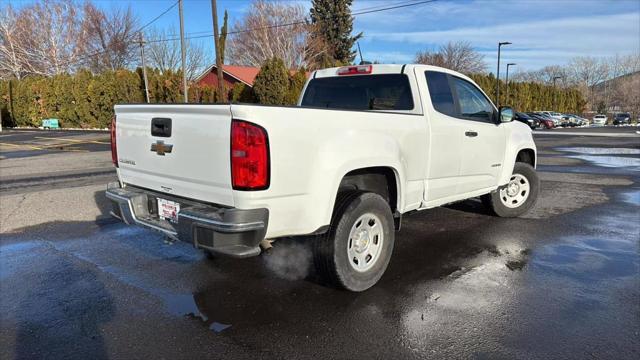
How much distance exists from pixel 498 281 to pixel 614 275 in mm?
1171

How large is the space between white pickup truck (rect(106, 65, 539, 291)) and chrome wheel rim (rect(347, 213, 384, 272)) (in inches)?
0.4

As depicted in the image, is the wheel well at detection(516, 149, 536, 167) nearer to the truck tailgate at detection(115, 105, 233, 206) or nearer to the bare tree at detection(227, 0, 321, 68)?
the truck tailgate at detection(115, 105, 233, 206)

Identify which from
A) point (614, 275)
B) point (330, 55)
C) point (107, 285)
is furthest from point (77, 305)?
point (330, 55)

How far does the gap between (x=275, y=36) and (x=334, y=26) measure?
6.82 meters

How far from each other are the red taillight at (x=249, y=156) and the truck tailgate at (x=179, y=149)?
0.06 m

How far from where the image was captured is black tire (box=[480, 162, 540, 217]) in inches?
252

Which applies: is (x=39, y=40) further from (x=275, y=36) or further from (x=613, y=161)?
(x=613, y=161)

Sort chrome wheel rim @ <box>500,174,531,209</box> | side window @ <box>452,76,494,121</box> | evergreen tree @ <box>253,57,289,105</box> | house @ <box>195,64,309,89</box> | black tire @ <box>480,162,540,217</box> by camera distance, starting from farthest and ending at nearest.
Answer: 1. house @ <box>195,64,309,89</box>
2. evergreen tree @ <box>253,57,289,105</box>
3. chrome wheel rim @ <box>500,174,531,209</box>
4. black tire @ <box>480,162,540,217</box>
5. side window @ <box>452,76,494,121</box>

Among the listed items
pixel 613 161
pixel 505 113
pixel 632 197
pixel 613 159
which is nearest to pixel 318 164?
pixel 505 113

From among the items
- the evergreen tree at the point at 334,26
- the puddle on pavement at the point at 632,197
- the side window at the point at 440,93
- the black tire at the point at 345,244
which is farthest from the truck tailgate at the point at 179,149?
the evergreen tree at the point at 334,26

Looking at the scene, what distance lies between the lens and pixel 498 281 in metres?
4.20

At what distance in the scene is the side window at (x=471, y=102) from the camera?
514 centimetres

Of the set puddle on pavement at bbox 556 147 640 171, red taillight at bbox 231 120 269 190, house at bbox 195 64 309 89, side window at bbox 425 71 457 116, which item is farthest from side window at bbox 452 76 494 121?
house at bbox 195 64 309 89

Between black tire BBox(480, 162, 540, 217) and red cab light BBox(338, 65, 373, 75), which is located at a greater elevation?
red cab light BBox(338, 65, 373, 75)
